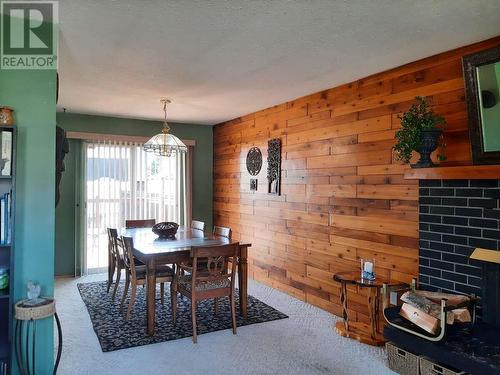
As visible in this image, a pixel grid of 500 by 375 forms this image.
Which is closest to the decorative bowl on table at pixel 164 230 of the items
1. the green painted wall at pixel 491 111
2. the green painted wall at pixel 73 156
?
the green painted wall at pixel 73 156

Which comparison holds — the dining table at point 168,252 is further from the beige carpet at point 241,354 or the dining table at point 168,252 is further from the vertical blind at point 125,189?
the vertical blind at point 125,189

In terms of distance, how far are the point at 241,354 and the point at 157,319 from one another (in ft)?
3.58

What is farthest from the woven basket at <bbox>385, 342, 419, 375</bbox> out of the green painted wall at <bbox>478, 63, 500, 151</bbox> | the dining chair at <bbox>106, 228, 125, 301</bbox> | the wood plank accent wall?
the dining chair at <bbox>106, 228, 125, 301</bbox>

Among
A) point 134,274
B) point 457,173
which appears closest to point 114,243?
point 134,274

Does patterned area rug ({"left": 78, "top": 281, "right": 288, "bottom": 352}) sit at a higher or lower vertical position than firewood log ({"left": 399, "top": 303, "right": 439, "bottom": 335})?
lower

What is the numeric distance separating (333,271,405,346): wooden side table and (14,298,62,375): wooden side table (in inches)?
87.4

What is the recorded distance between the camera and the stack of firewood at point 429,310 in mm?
2375

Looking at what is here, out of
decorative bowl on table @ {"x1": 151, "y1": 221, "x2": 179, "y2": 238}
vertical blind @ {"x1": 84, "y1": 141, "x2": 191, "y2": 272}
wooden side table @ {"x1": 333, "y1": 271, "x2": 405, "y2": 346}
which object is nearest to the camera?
wooden side table @ {"x1": 333, "y1": 271, "x2": 405, "y2": 346}

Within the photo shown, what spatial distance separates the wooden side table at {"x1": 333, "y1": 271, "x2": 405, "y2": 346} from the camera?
3.07m

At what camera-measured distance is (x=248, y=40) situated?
2.61 metres

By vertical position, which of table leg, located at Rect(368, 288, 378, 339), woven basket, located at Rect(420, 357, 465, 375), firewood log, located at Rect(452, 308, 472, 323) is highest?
firewood log, located at Rect(452, 308, 472, 323)

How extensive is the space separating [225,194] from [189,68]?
3.06m

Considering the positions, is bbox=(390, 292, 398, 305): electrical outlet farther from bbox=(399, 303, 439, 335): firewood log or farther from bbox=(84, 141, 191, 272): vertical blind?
bbox=(84, 141, 191, 272): vertical blind

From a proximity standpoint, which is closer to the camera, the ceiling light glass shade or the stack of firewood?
the stack of firewood
